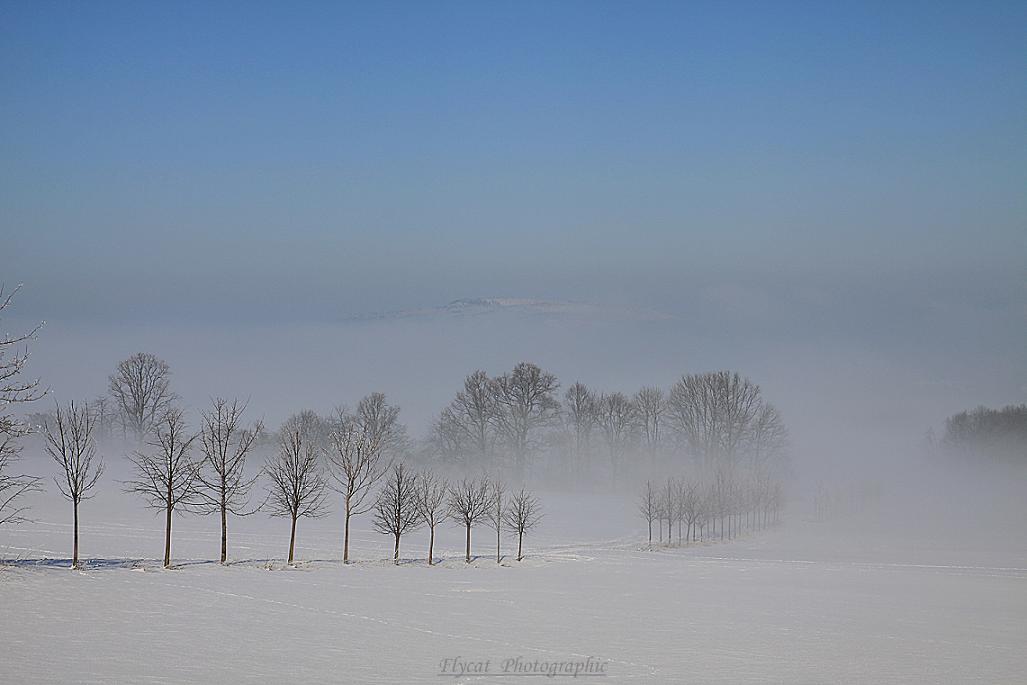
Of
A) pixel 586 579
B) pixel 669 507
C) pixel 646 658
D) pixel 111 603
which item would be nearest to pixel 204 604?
pixel 111 603

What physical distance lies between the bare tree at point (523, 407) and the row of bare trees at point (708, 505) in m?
15.6

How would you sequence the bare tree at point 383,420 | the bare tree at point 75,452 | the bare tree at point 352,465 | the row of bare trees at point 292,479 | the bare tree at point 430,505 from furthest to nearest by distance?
the bare tree at point 383,420 → the bare tree at point 430,505 → the bare tree at point 352,465 → the row of bare trees at point 292,479 → the bare tree at point 75,452

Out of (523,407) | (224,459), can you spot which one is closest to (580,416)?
(523,407)

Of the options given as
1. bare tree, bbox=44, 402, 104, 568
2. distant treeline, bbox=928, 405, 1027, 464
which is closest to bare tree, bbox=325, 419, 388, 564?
bare tree, bbox=44, 402, 104, 568

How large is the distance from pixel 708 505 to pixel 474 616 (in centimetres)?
5828

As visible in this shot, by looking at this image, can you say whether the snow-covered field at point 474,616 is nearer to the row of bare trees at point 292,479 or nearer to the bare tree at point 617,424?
the row of bare trees at point 292,479

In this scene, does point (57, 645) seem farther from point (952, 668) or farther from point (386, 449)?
point (386, 449)

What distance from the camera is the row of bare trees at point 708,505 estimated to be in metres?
75.3

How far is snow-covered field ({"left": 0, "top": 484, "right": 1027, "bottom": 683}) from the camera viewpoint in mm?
19578

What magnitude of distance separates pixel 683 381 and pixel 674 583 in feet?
280

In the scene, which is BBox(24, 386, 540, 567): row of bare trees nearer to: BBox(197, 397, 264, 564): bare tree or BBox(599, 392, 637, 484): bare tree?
BBox(197, 397, 264, 564): bare tree

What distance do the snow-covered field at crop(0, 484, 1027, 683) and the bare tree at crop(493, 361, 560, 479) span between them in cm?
5127

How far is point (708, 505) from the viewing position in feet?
268

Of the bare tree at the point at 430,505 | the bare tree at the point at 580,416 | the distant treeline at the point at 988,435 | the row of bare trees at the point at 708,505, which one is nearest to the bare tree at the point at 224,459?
the bare tree at the point at 430,505
